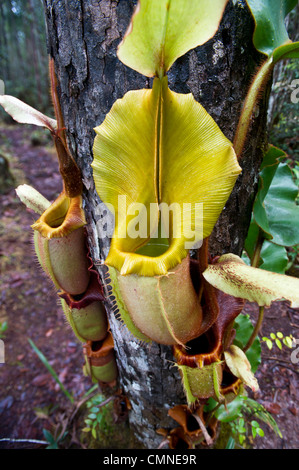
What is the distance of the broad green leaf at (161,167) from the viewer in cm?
44

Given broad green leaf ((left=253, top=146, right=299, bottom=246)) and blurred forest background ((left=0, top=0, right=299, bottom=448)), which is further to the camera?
blurred forest background ((left=0, top=0, right=299, bottom=448))

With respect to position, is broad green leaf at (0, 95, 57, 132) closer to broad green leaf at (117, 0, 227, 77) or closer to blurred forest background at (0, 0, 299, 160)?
broad green leaf at (117, 0, 227, 77)

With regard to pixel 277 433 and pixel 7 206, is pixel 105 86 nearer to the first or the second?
pixel 277 433

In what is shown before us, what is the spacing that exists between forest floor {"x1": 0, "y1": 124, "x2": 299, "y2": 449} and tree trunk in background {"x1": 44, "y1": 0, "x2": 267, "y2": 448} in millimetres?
484

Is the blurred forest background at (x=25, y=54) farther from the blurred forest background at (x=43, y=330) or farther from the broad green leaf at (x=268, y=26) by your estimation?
the broad green leaf at (x=268, y=26)

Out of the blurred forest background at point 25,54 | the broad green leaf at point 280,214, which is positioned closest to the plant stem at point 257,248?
the broad green leaf at point 280,214

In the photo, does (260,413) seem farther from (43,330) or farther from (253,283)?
(43,330)

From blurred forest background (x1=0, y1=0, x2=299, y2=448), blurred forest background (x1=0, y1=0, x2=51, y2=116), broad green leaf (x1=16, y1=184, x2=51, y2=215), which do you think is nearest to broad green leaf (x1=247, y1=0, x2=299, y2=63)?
blurred forest background (x1=0, y1=0, x2=299, y2=448)

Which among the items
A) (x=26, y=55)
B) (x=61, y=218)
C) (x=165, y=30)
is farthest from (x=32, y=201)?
(x=26, y=55)

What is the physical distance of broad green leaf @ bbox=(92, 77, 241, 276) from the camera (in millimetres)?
443

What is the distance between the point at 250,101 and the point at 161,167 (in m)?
Answer: 0.21

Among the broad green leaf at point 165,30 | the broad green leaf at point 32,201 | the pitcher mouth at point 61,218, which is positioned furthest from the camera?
the broad green leaf at point 32,201

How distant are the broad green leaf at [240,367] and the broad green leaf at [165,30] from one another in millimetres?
671

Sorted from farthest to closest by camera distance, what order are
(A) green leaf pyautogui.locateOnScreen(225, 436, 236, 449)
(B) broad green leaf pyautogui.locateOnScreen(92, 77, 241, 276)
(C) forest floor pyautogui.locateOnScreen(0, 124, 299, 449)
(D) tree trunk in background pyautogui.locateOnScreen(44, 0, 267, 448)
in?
(C) forest floor pyautogui.locateOnScreen(0, 124, 299, 449) → (A) green leaf pyautogui.locateOnScreen(225, 436, 236, 449) → (D) tree trunk in background pyautogui.locateOnScreen(44, 0, 267, 448) → (B) broad green leaf pyautogui.locateOnScreen(92, 77, 241, 276)
